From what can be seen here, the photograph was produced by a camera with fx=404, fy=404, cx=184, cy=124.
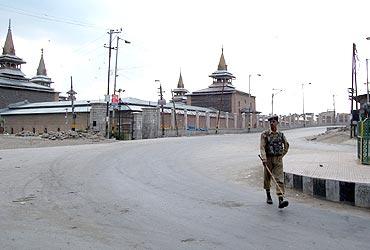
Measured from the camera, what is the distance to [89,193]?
8406mm

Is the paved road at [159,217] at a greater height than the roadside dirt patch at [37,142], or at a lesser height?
lesser

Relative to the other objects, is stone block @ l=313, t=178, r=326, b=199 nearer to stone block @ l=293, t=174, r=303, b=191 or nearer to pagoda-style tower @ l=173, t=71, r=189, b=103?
stone block @ l=293, t=174, r=303, b=191

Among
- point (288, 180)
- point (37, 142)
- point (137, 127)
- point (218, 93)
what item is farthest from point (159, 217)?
point (218, 93)

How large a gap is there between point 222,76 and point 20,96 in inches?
1696

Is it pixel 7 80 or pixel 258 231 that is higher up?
pixel 7 80

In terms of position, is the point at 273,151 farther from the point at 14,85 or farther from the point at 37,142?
the point at 14,85

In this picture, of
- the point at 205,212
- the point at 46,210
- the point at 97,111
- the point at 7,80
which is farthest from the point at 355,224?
the point at 7,80

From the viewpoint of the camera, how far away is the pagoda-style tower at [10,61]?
261 feet

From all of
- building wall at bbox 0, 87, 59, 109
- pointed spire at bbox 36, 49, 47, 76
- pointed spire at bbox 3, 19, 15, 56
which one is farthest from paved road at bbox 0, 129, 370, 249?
pointed spire at bbox 36, 49, 47, 76

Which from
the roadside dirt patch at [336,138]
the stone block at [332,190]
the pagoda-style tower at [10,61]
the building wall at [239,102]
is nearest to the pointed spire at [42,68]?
the pagoda-style tower at [10,61]

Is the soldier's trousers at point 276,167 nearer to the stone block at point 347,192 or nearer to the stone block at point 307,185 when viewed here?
the stone block at point 347,192

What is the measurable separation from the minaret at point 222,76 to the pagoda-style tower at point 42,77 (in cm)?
3767

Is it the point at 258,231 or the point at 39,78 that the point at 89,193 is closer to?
the point at 258,231

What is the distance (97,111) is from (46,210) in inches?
1474
